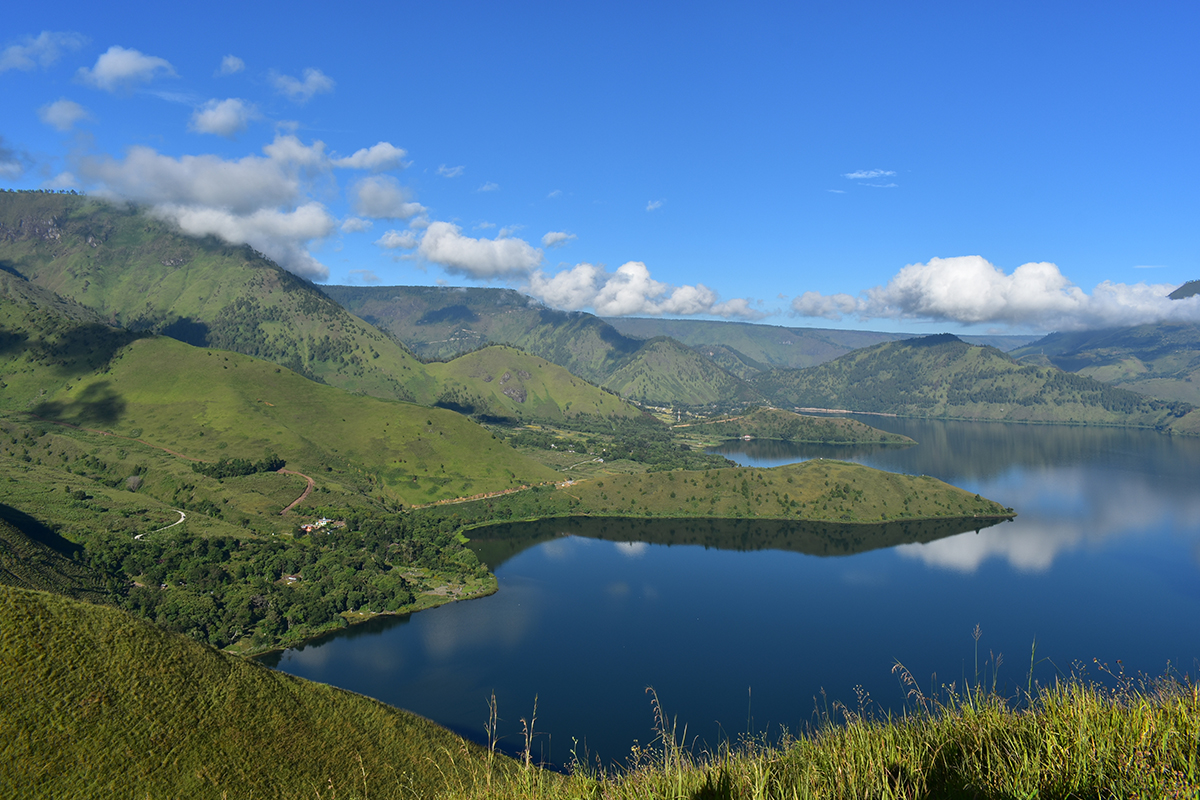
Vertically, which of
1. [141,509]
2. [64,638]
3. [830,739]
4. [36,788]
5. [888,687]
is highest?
[830,739]

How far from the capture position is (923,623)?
12338 centimetres

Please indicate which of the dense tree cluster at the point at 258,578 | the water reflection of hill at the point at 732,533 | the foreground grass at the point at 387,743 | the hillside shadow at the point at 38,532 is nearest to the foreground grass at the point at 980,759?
the foreground grass at the point at 387,743

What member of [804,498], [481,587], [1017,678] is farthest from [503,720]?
[804,498]

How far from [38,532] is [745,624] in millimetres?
124651

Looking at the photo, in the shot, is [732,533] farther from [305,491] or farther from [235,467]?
[235,467]

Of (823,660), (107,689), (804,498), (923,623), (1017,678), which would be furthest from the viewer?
(804,498)

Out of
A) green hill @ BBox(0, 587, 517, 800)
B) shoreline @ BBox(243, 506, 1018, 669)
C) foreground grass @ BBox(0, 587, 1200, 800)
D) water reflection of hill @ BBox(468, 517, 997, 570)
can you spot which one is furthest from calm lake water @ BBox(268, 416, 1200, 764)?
foreground grass @ BBox(0, 587, 1200, 800)

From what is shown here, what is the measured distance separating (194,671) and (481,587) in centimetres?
9897

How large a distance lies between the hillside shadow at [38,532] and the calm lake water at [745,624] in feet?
149

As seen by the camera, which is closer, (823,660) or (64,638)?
(64,638)

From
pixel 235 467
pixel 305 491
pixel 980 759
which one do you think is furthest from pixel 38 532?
pixel 980 759

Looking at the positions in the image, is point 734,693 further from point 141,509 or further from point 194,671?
point 141,509

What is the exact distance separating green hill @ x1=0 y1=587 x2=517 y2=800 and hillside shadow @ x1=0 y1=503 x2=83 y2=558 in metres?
91.4

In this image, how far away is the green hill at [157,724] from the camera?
28969 millimetres
